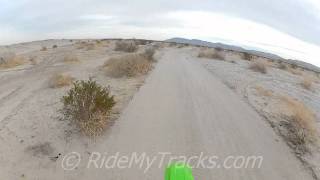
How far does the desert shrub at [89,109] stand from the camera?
10.3 metres

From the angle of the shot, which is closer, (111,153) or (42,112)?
(111,153)

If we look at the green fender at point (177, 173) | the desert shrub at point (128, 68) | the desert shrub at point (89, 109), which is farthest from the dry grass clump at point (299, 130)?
the desert shrub at point (128, 68)

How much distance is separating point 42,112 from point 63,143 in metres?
3.35

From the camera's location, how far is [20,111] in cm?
1312

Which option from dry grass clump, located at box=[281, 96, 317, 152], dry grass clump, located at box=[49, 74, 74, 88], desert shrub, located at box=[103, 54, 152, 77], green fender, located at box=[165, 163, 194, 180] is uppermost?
green fender, located at box=[165, 163, 194, 180]

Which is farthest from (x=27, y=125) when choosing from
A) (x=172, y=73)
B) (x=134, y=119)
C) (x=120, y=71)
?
(x=172, y=73)

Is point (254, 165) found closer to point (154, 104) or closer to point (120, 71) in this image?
point (154, 104)

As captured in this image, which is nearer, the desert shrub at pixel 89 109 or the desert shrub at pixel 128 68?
the desert shrub at pixel 89 109

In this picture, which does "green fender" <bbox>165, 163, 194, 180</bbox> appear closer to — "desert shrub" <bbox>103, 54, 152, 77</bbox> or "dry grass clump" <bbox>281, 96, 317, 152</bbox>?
"dry grass clump" <bbox>281, 96, 317, 152</bbox>

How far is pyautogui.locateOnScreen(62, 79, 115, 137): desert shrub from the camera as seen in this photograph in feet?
33.8

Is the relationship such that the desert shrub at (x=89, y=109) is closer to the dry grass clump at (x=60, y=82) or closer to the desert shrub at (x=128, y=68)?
the dry grass clump at (x=60, y=82)
